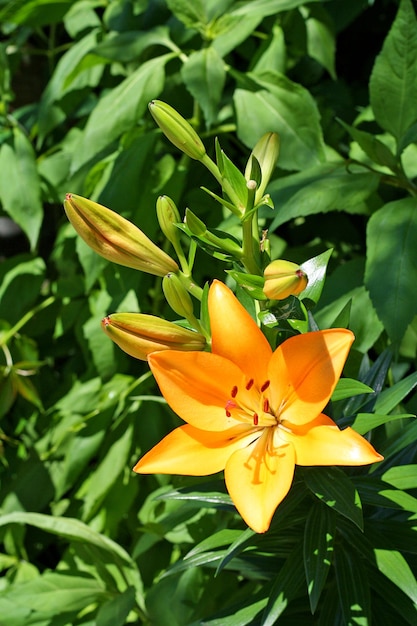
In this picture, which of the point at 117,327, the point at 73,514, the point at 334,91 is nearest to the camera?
the point at 117,327

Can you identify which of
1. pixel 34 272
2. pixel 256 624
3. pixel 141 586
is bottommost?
pixel 141 586

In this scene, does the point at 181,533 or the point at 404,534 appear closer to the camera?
the point at 404,534

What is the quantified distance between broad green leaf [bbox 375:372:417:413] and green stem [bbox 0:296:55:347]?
900 mm

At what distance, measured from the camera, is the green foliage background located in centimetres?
88

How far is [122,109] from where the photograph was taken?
1287mm

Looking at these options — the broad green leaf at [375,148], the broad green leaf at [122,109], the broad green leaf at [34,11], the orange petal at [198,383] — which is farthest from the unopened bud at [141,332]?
the broad green leaf at [34,11]

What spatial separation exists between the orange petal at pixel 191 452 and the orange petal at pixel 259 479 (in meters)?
0.02

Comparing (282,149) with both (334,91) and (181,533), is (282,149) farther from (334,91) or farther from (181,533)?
(181,533)

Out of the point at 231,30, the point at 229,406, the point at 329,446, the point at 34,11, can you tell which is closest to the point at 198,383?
the point at 229,406

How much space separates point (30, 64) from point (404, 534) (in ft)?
5.23

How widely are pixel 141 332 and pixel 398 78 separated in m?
0.65

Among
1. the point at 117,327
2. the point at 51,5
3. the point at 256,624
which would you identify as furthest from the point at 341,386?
the point at 51,5

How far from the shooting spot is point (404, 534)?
2.86ft

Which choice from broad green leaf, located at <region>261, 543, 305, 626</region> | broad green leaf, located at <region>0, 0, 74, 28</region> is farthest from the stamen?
broad green leaf, located at <region>0, 0, 74, 28</region>
